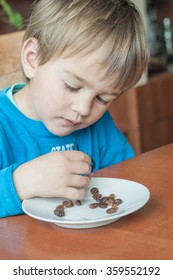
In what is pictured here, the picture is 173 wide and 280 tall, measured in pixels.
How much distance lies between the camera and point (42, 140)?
140 cm

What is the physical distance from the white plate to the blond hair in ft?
0.76

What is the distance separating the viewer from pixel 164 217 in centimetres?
98

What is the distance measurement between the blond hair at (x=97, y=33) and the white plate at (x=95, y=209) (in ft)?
0.76

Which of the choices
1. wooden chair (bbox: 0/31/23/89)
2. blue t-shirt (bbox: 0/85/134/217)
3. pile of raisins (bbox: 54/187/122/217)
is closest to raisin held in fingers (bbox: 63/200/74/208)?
pile of raisins (bbox: 54/187/122/217)

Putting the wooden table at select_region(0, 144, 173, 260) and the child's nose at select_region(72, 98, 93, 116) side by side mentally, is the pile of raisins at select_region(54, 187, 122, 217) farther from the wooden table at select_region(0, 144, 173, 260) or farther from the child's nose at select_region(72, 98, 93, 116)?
the child's nose at select_region(72, 98, 93, 116)

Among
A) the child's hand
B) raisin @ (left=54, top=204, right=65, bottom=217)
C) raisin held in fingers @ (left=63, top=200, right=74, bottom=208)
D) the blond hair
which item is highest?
the blond hair

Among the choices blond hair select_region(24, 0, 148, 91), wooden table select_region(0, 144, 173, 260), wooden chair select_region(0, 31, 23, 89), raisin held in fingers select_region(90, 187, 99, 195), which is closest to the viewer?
wooden table select_region(0, 144, 173, 260)

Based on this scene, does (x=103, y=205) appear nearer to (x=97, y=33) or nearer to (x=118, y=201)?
(x=118, y=201)

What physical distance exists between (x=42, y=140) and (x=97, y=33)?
320 millimetres

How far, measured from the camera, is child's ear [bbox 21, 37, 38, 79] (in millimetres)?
1310

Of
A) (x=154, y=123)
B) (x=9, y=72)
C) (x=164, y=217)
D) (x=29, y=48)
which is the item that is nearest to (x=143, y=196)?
(x=164, y=217)
